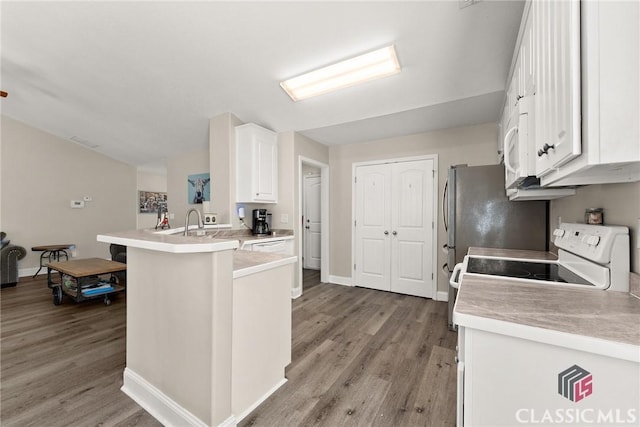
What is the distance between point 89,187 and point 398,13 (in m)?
6.63

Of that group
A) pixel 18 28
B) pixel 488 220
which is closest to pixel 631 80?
pixel 488 220

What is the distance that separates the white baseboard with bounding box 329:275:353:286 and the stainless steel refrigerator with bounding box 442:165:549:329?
5.85 ft

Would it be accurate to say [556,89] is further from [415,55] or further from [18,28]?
[18,28]

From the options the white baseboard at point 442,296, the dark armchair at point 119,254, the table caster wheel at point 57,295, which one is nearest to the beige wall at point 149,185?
the dark armchair at point 119,254

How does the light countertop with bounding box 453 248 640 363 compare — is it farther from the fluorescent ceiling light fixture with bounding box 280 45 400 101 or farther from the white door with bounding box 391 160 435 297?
the white door with bounding box 391 160 435 297

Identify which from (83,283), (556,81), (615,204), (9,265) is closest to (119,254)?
(83,283)

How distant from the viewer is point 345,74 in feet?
8.11

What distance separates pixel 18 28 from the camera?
2.45 meters

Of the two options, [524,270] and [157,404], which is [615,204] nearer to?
[524,270]

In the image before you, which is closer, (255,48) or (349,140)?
(255,48)

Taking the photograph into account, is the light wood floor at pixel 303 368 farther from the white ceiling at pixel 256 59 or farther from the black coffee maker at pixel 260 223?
the white ceiling at pixel 256 59

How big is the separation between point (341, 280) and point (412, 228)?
1.40 m

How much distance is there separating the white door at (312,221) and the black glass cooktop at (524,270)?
12.6ft

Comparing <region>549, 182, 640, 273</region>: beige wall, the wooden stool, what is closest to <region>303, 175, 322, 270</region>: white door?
<region>549, 182, 640, 273</region>: beige wall
